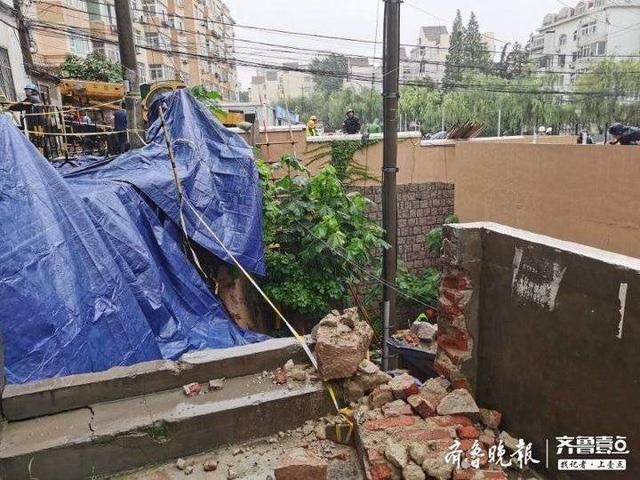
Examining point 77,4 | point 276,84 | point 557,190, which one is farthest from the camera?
point 276,84

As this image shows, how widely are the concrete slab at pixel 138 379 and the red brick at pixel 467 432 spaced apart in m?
1.36

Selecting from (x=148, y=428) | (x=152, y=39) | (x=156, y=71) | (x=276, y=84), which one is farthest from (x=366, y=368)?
(x=276, y=84)

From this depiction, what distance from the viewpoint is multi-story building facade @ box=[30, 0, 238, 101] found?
21.2 m

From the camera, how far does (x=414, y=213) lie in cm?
1047

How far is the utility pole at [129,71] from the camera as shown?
7.59 meters

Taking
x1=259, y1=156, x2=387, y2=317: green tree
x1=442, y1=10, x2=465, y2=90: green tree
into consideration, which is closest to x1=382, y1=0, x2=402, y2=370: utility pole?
x1=259, y1=156, x2=387, y2=317: green tree

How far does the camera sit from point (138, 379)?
3.31 meters

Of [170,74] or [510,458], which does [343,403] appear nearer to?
[510,458]

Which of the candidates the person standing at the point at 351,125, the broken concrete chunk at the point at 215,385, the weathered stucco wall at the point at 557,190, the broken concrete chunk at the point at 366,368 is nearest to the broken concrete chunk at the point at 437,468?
the broken concrete chunk at the point at 366,368

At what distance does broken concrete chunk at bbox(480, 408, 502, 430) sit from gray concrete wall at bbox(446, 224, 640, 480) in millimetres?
60

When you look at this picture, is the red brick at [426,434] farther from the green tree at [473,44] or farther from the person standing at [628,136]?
the green tree at [473,44]

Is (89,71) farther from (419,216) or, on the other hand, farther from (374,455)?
(374,455)

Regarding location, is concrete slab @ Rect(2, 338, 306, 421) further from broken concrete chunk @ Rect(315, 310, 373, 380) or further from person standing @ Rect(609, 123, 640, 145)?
person standing @ Rect(609, 123, 640, 145)

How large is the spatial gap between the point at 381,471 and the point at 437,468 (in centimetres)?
34
